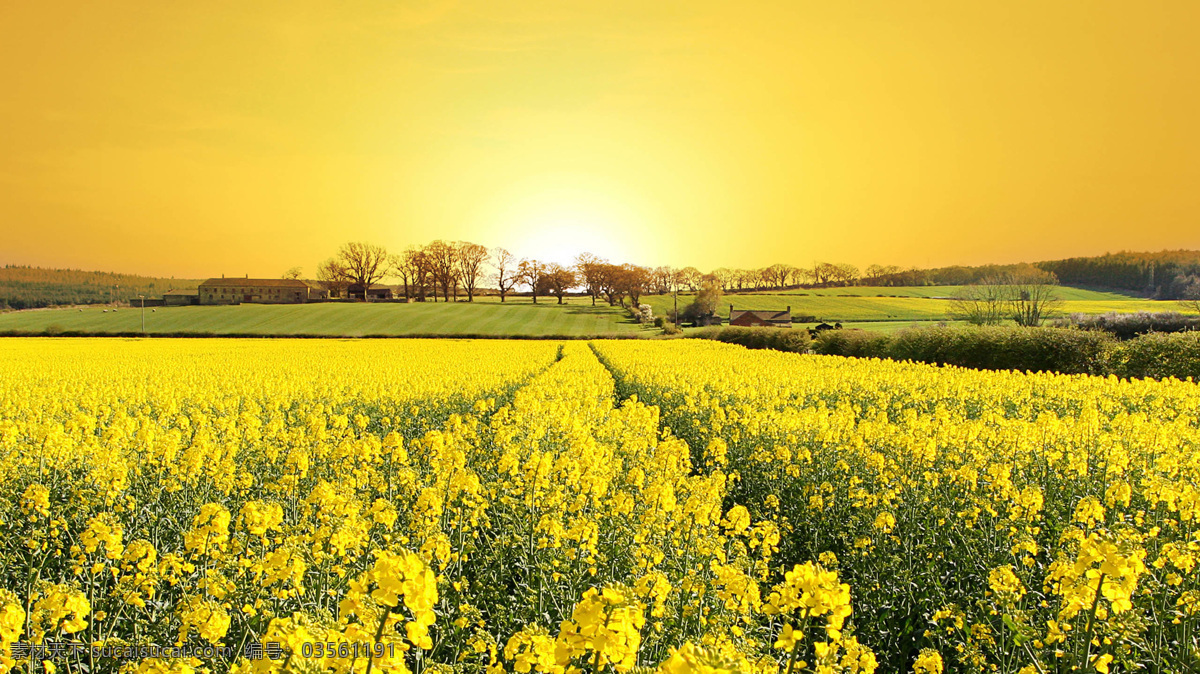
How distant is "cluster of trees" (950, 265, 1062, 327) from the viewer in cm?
4706

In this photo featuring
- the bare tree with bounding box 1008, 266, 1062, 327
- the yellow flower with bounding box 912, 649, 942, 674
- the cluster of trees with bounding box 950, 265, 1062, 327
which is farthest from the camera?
→ the bare tree with bounding box 1008, 266, 1062, 327

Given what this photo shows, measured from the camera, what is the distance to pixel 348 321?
73375 millimetres

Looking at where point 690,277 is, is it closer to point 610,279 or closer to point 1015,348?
point 610,279

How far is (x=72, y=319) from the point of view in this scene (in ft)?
235

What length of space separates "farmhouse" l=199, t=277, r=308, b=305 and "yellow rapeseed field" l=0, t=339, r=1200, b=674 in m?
121

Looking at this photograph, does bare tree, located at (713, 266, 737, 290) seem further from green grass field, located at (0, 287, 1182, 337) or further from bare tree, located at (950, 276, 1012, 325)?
bare tree, located at (950, 276, 1012, 325)

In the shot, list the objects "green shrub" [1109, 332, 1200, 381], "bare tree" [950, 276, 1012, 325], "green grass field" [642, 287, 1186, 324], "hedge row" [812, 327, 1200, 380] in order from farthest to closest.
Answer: "green grass field" [642, 287, 1186, 324] < "bare tree" [950, 276, 1012, 325] < "hedge row" [812, 327, 1200, 380] < "green shrub" [1109, 332, 1200, 381]

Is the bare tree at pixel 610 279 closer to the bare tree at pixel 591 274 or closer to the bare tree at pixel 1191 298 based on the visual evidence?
the bare tree at pixel 591 274

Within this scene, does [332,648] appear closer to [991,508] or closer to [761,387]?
[991,508]

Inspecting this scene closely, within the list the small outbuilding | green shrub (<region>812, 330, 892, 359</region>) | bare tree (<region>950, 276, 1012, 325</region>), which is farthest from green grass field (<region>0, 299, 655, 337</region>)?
bare tree (<region>950, 276, 1012, 325</region>)

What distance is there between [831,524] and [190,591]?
567 centimetres

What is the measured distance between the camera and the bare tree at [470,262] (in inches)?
4063

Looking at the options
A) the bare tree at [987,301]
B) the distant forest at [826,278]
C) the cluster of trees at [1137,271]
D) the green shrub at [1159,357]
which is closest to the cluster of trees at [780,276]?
the distant forest at [826,278]

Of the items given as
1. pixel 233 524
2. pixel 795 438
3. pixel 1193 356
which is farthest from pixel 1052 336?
pixel 233 524
